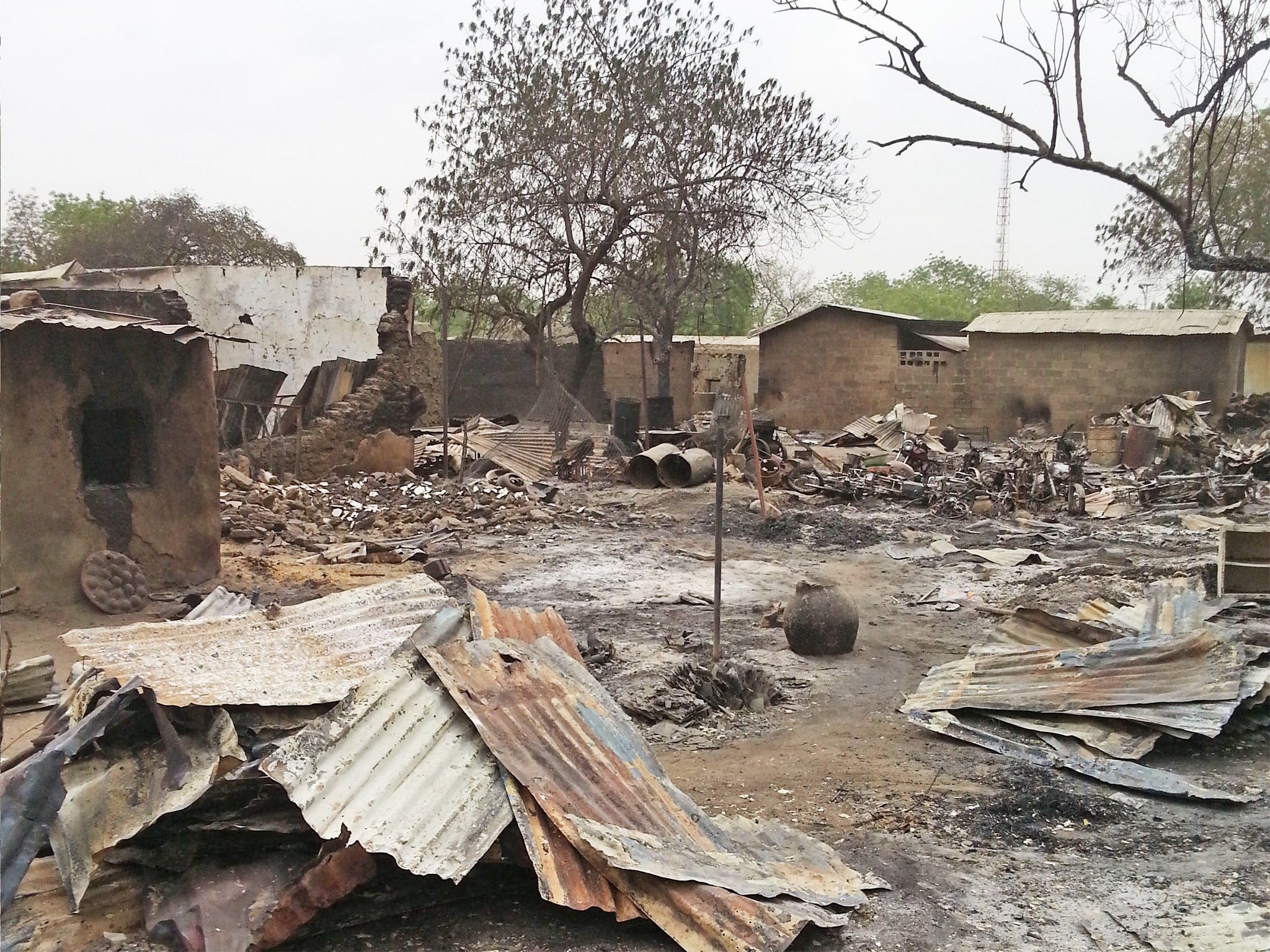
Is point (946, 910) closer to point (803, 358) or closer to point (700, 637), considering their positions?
point (700, 637)

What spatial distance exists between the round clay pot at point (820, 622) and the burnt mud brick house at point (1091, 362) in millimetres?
18445

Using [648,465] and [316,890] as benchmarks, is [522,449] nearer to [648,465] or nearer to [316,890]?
[648,465]

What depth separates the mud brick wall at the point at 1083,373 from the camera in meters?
22.4

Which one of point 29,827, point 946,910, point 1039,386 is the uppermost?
point 1039,386

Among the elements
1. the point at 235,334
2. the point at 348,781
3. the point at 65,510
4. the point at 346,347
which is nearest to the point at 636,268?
the point at 346,347

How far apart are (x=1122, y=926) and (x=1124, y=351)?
72.8 ft

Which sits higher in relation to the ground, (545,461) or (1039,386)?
(1039,386)

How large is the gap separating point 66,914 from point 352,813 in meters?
0.98

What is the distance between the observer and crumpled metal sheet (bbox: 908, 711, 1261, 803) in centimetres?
437

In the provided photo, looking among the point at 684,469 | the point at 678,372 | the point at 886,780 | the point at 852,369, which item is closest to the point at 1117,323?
the point at 852,369

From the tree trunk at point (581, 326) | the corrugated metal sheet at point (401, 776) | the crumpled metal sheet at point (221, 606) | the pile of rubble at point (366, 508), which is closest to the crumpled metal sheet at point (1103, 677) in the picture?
the corrugated metal sheet at point (401, 776)

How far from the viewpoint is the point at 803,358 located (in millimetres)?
25656

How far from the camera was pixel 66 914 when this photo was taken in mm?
3186

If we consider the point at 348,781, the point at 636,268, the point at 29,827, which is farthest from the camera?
the point at 636,268
